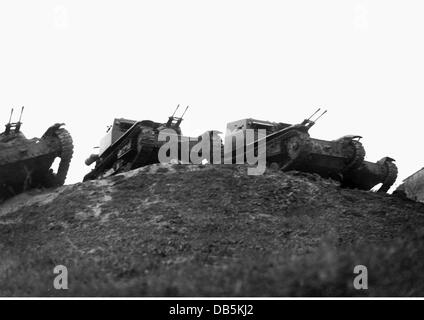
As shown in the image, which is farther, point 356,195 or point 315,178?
point 315,178

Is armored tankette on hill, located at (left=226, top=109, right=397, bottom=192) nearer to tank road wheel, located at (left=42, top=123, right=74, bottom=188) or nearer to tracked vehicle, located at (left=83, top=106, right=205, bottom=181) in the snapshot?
tracked vehicle, located at (left=83, top=106, right=205, bottom=181)

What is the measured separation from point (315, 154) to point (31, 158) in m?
9.04

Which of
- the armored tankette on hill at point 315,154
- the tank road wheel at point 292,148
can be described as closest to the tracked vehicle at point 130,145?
the armored tankette on hill at point 315,154

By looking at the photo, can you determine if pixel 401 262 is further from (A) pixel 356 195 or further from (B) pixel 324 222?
(A) pixel 356 195

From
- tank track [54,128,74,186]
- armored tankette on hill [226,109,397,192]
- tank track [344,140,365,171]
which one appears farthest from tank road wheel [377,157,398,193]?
tank track [54,128,74,186]

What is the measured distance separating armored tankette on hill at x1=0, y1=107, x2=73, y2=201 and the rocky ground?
1.08 meters

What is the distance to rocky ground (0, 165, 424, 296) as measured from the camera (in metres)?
9.38

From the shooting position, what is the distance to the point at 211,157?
21328 millimetres

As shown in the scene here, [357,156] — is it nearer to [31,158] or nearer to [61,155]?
[61,155]

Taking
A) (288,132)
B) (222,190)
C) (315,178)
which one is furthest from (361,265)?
(288,132)

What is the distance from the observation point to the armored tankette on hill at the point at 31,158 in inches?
829

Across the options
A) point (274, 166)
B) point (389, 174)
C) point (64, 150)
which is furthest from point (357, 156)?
point (64, 150)
